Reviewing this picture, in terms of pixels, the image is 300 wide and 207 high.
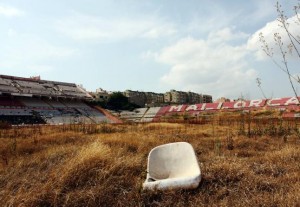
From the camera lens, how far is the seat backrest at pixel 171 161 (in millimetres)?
4809

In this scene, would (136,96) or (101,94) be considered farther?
(136,96)

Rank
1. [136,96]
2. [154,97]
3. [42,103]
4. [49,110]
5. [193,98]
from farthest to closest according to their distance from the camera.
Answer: [193,98] < [154,97] < [136,96] < [42,103] < [49,110]

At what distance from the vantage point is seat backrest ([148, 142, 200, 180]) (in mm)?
4809

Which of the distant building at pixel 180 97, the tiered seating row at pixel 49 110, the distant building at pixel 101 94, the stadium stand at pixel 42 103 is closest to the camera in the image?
the stadium stand at pixel 42 103

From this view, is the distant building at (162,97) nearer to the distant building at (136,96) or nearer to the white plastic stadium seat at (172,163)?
the distant building at (136,96)

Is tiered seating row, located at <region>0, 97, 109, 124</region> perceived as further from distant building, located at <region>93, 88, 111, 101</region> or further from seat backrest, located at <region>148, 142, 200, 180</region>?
distant building, located at <region>93, 88, 111, 101</region>

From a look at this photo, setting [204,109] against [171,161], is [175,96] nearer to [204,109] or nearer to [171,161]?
[204,109]

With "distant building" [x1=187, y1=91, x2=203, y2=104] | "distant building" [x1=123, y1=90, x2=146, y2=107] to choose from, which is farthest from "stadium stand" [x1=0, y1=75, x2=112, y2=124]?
"distant building" [x1=187, y1=91, x2=203, y2=104]

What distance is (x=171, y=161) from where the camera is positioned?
493cm

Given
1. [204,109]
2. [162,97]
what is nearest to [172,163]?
[204,109]

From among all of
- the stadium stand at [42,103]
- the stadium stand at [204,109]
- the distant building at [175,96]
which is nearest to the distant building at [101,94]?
the distant building at [175,96]

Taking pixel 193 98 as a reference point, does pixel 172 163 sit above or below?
below

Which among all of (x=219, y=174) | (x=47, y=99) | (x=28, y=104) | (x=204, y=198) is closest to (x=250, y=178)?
(x=219, y=174)

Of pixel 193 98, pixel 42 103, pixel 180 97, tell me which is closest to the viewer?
pixel 42 103
